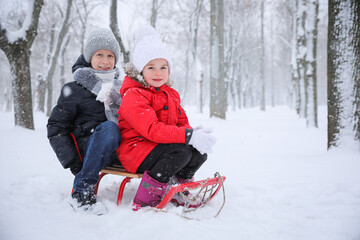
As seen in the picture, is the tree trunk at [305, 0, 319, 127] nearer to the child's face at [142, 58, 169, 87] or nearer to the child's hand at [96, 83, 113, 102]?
the child's face at [142, 58, 169, 87]

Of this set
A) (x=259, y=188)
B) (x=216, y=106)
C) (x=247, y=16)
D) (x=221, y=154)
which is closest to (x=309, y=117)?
(x=216, y=106)

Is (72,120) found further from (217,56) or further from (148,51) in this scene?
(217,56)

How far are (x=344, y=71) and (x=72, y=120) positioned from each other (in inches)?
137

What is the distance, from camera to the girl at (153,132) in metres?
1.95

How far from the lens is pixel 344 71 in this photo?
10.6 ft

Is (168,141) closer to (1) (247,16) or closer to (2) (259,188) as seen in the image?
(2) (259,188)

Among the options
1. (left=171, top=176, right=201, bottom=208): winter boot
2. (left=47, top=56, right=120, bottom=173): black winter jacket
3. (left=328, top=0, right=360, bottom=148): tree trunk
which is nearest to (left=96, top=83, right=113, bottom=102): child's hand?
(left=47, top=56, right=120, bottom=173): black winter jacket

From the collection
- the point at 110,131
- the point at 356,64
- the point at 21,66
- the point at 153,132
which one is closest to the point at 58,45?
the point at 21,66

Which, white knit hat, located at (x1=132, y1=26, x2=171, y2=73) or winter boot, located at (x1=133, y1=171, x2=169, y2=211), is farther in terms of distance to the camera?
white knit hat, located at (x1=132, y1=26, x2=171, y2=73)

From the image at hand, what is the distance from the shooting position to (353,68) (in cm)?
319

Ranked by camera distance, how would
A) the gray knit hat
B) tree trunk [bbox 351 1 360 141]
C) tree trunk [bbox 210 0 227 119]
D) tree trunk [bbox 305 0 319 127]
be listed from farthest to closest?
1. tree trunk [bbox 210 0 227 119]
2. tree trunk [bbox 305 0 319 127]
3. tree trunk [bbox 351 1 360 141]
4. the gray knit hat

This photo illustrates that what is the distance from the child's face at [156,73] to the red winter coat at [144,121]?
6cm

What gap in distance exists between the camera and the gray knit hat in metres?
2.45

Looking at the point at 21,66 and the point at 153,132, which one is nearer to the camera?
the point at 153,132
